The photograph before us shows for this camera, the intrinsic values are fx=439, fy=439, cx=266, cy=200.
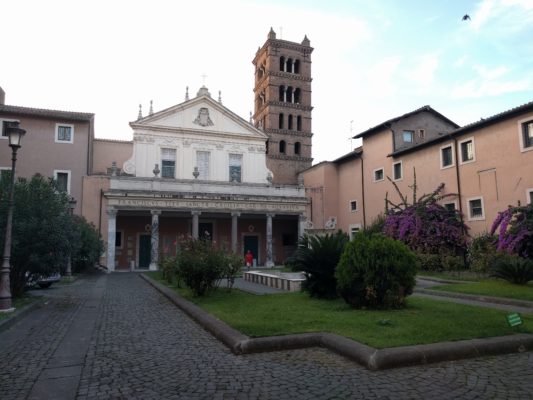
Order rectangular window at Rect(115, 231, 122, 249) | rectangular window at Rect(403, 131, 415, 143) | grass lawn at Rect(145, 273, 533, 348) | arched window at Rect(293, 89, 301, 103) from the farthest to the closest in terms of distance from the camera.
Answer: arched window at Rect(293, 89, 301, 103), rectangular window at Rect(115, 231, 122, 249), rectangular window at Rect(403, 131, 415, 143), grass lawn at Rect(145, 273, 533, 348)

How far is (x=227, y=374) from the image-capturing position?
5207mm

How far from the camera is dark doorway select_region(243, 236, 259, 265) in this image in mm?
37125

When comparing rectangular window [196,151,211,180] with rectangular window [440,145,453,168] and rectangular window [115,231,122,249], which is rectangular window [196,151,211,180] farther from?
rectangular window [440,145,453,168]

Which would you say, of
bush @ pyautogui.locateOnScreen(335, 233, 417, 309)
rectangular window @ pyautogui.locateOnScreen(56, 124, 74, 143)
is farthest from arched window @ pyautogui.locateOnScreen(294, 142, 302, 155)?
bush @ pyautogui.locateOnScreen(335, 233, 417, 309)

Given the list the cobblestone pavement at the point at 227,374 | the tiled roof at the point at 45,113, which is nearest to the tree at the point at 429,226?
the cobblestone pavement at the point at 227,374

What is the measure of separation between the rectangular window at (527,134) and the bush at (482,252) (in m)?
4.60

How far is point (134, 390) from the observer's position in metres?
4.71

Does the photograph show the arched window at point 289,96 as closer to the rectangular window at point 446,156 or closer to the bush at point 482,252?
the rectangular window at point 446,156

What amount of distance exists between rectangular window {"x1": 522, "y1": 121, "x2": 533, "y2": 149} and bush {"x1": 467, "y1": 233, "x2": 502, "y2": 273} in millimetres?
4599

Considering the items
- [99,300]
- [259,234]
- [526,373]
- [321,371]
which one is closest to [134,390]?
[321,371]

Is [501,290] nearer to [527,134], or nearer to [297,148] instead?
[527,134]

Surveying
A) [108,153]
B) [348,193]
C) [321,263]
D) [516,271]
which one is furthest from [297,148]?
[321,263]

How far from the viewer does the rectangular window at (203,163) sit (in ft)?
117

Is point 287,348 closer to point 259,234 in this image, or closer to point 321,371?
point 321,371
